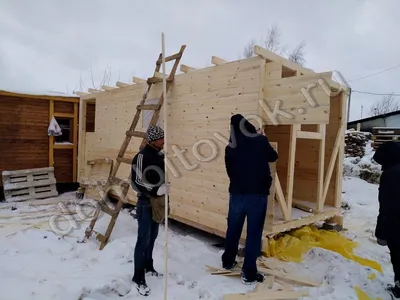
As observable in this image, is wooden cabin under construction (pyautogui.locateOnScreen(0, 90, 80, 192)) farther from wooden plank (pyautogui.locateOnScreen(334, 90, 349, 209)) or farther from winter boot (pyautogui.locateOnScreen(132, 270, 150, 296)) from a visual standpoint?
wooden plank (pyautogui.locateOnScreen(334, 90, 349, 209))

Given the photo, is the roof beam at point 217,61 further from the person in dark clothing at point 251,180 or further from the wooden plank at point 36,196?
the wooden plank at point 36,196

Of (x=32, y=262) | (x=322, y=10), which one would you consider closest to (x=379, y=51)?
(x=322, y=10)

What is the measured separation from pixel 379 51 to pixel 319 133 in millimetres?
25425

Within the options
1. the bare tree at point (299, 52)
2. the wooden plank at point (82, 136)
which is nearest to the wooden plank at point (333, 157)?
the wooden plank at point (82, 136)

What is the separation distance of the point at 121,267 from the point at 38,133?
20.7ft

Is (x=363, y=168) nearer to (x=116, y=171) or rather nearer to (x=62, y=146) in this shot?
(x=116, y=171)

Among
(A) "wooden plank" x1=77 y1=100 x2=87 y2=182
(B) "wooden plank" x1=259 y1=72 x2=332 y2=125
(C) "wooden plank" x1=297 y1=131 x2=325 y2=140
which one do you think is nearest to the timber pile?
(B) "wooden plank" x1=259 y1=72 x2=332 y2=125

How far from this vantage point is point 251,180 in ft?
11.8

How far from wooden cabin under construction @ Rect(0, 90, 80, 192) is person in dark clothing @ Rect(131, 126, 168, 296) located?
21.2ft

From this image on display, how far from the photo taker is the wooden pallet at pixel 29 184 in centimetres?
795

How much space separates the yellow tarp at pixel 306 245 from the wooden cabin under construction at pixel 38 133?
23.0 ft

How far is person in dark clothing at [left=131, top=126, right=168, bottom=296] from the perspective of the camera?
3328mm

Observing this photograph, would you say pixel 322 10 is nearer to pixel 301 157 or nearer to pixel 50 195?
pixel 301 157

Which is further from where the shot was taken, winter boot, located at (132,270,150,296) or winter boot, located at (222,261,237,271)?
winter boot, located at (222,261,237,271)
